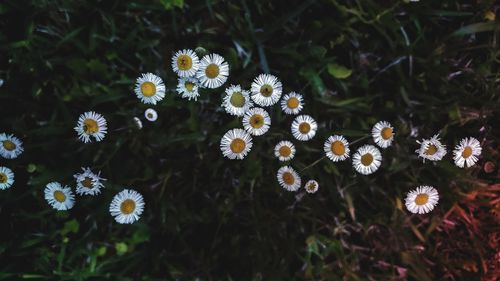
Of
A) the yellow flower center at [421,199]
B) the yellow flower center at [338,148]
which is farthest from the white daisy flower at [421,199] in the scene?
the yellow flower center at [338,148]

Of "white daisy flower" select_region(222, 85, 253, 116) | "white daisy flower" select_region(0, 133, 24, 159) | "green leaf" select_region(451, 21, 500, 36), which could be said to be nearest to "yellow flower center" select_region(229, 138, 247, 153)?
"white daisy flower" select_region(222, 85, 253, 116)

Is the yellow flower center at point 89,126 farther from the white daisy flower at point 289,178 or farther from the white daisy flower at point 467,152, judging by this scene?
the white daisy flower at point 467,152

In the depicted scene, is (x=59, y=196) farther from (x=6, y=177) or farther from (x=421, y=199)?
(x=421, y=199)

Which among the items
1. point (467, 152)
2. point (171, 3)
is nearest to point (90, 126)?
point (171, 3)

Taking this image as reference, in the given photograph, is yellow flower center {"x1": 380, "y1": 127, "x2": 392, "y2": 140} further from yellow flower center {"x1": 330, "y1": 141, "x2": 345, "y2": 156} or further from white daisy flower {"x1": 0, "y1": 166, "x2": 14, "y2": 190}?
white daisy flower {"x1": 0, "y1": 166, "x2": 14, "y2": 190}

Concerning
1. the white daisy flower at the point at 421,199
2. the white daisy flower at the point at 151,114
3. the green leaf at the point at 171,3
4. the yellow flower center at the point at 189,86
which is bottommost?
the white daisy flower at the point at 421,199
